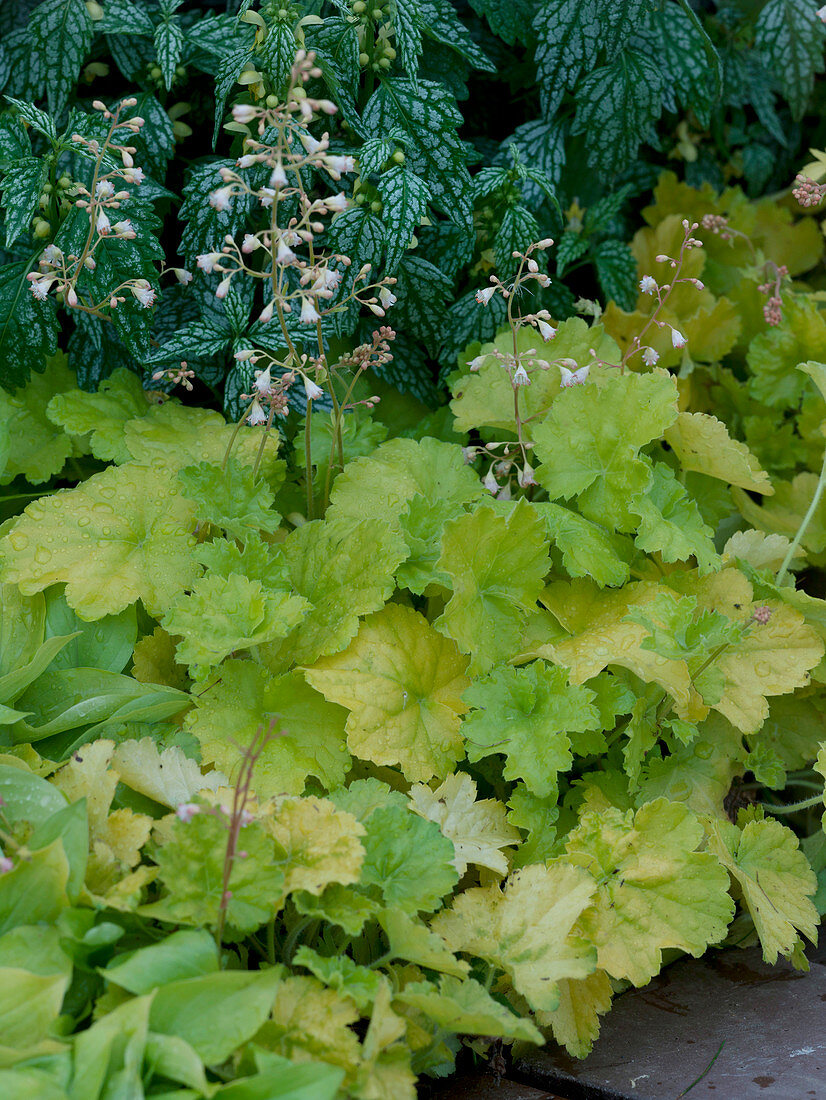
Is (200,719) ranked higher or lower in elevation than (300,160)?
lower

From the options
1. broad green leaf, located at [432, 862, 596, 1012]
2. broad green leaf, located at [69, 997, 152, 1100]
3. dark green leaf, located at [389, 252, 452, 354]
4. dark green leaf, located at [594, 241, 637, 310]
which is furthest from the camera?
dark green leaf, located at [594, 241, 637, 310]

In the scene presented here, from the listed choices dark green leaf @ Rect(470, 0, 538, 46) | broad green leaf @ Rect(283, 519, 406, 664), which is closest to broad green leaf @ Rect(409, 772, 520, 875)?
broad green leaf @ Rect(283, 519, 406, 664)

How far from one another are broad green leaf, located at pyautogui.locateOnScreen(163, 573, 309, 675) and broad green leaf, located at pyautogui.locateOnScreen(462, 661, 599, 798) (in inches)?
11.4

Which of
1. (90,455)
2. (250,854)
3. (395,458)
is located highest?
(395,458)

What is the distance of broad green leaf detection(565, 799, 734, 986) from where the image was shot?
1209mm

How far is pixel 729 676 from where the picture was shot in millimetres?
1469

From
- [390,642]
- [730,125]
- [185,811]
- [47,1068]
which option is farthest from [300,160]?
[730,125]

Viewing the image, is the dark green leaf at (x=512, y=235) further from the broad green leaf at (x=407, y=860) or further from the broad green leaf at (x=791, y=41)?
the broad green leaf at (x=407, y=860)

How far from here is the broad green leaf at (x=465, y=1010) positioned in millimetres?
A: 955

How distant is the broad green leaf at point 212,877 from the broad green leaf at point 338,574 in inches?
15.1

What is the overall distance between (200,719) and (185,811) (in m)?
0.33

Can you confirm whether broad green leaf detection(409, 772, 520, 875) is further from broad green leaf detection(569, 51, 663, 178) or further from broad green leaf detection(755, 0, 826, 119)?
broad green leaf detection(755, 0, 826, 119)

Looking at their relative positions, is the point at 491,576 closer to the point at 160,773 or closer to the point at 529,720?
the point at 529,720

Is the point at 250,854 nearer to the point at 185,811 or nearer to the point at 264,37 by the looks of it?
the point at 185,811
